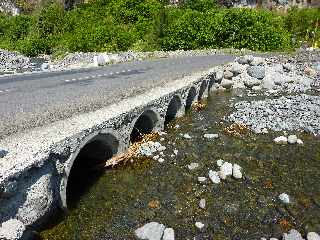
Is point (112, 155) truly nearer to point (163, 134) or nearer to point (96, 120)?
point (96, 120)

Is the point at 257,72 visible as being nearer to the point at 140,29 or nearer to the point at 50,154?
the point at 50,154

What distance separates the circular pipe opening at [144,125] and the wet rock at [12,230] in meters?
10.3

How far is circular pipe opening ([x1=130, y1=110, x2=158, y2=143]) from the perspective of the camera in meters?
20.4

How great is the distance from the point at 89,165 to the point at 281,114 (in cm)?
1314

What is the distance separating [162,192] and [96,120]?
3.77 meters

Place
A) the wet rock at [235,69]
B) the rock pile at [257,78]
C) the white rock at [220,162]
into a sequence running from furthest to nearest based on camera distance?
the wet rock at [235,69], the rock pile at [257,78], the white rock at [220,162]

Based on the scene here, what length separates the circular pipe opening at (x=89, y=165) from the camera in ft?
50.0

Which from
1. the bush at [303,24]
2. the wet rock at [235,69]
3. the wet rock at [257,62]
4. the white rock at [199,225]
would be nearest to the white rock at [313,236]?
the white rock at [199,225]

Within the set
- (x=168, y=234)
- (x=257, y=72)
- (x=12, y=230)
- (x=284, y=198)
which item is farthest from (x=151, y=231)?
(x=257, y=72)

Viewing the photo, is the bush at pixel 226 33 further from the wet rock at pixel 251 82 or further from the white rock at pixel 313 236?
the white rock at pixel 313 236

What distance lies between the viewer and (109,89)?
21.2 meters

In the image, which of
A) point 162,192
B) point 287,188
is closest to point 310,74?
point 287,188

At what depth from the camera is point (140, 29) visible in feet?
217

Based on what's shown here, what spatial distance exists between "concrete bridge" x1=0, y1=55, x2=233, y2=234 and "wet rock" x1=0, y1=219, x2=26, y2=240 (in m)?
0.18
